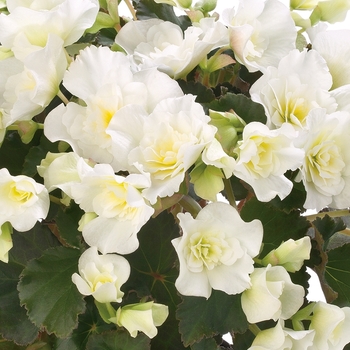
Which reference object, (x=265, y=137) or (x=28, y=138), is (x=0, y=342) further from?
(x=265, y=137)

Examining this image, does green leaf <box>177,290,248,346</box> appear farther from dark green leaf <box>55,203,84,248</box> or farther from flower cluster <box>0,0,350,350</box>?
dark green leaf <box>55,203,84,248</box>

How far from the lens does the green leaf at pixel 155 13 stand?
85cm

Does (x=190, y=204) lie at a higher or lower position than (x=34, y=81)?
lower

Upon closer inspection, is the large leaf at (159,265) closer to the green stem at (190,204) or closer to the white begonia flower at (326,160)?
the green stem at (190,204)

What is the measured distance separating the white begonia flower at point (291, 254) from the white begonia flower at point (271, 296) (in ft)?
0.03

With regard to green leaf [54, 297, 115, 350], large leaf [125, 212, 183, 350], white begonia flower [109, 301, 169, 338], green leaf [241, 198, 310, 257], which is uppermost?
white begonia flower [109, 301, 169, 338]

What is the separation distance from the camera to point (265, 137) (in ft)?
1.87

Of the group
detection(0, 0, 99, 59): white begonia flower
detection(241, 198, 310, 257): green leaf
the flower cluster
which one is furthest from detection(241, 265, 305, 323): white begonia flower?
detection(0, 0, 99, 59): white begonia flower

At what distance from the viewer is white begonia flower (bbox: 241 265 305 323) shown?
0.58m

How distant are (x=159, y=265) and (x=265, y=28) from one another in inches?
12.2

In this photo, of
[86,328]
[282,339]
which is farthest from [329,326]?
[86,328]

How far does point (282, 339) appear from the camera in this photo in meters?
0.60

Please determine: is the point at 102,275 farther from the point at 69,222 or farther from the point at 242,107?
the point at 242,107

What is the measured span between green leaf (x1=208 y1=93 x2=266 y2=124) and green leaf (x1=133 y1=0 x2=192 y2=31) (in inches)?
8.1
